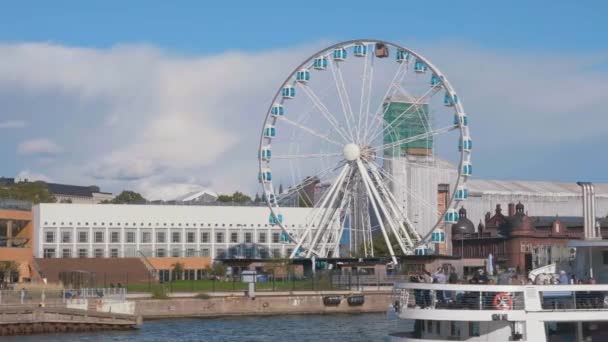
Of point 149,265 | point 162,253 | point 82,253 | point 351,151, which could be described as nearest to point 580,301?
point 351,151

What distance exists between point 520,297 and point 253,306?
194 ft

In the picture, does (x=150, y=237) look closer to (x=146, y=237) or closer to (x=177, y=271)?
(x=146, y=237)

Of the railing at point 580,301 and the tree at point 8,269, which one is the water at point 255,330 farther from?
the tree at point 8,269

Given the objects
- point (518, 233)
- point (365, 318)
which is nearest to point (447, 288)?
point (365, 318)

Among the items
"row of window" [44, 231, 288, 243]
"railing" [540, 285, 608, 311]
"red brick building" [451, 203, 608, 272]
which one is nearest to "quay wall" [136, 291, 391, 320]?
"row of window" [44, 231, 288, 243]

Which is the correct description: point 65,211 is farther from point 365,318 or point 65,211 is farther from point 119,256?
point 365,318

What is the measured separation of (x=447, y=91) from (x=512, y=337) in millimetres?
64718

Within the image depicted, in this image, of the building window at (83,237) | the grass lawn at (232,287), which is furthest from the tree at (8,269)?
the building window at (83,237)

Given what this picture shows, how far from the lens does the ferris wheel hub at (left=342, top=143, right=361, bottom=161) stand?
116812 millimetres

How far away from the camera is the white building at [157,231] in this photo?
154000 millimetres

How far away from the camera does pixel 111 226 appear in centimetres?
15712

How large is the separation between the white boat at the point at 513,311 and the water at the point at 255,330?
19.0 m

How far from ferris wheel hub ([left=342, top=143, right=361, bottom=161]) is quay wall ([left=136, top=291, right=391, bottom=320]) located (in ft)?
45.3

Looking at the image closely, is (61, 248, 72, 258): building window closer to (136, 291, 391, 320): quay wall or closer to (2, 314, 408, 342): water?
(136, 291, 391, 320): quay wall
